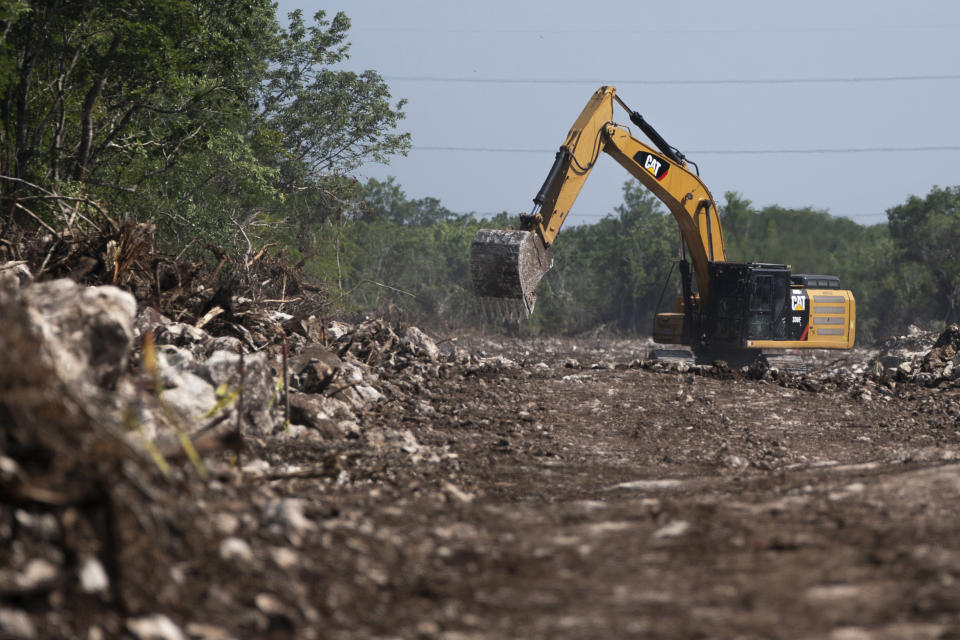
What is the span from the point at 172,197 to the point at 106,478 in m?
17.2

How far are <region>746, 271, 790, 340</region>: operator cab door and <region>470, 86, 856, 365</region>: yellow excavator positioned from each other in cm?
2

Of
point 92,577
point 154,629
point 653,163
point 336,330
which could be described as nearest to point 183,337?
point 336,330

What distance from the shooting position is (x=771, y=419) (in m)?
10.1

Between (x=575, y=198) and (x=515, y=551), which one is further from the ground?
(x=575, y=198)

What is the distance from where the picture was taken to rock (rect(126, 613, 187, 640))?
257cm

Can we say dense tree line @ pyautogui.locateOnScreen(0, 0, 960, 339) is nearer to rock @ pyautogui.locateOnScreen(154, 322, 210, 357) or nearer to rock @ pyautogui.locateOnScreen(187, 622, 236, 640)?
rock @ pyautogui.locateOnScreen(154, 322, 210, 357)

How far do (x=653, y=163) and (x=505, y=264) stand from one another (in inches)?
179

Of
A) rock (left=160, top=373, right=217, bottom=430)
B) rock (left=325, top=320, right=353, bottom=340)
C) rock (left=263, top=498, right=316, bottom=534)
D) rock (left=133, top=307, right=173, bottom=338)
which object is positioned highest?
rock (left=133, top=307, right=173, bottom=338)

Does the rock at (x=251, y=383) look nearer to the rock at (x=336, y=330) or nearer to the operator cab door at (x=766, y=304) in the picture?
the rock at (x=336, y=330)

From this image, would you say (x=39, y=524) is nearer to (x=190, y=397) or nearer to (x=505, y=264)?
(x=190, y=397)

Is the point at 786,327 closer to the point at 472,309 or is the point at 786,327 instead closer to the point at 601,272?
the point at 472,309

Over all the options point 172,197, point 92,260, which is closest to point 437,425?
point 92,260

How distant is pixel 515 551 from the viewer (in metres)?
3.67

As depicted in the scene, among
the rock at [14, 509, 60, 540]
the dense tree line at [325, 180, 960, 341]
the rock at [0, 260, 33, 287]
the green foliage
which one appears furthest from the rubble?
the green foliage
